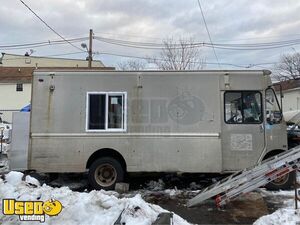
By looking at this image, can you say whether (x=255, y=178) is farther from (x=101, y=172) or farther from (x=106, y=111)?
(x=106, y=111)

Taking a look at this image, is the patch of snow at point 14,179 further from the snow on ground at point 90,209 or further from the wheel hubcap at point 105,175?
the wheel hubcap at point 105,175

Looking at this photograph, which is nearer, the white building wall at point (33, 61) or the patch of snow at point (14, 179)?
the patch of snow at point (14, 179)

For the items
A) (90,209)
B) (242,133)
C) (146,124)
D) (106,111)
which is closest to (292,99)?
(242,133)

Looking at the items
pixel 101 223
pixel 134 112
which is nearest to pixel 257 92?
pixel 134 112

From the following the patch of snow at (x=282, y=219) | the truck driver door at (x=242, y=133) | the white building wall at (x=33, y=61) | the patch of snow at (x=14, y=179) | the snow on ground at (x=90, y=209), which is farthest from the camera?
the white building wall at (x=33, y=61)

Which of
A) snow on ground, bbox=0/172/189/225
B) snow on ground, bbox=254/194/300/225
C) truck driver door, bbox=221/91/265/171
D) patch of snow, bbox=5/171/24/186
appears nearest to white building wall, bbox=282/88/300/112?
truck driver door, bbox=221/91/265/171

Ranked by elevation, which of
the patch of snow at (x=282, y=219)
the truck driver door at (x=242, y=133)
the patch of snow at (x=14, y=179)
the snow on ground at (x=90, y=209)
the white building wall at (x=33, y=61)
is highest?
the white building wall at (x=33, y=61)

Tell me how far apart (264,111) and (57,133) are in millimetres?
5375

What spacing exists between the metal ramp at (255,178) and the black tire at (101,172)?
102 inches

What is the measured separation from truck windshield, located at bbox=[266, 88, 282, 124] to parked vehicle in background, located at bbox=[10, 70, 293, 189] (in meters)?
0.02

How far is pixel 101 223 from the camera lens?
5793 mm

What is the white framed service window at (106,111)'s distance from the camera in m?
9.72

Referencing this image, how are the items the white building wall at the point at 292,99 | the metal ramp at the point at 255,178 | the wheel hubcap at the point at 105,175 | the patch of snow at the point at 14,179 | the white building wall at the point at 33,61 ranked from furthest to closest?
the white building wall at the point at 33,61, the white building wall at the point at 292,99, the wheel hubcap at the point at 105,175, the patch of snow at the point at 14,179, the metal ramp at the point at 255,178

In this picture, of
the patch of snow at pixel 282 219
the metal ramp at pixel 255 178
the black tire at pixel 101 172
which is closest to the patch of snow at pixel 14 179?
the black tire at pixel 101 172
